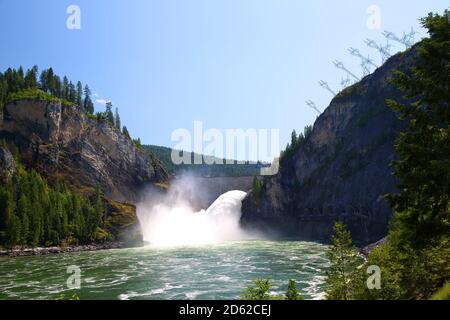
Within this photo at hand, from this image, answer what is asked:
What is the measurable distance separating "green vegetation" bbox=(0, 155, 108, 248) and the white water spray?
29.7 m

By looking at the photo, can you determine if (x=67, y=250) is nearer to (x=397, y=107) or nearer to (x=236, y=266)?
(x=236, y=266)

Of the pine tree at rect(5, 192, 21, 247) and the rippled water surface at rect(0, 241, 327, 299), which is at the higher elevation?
the pine tree at rect(5, 192, 21, 247)

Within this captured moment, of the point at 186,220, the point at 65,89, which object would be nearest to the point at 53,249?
the point at 186,220

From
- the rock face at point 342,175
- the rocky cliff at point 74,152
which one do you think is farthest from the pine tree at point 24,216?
the rock face at point 342,175

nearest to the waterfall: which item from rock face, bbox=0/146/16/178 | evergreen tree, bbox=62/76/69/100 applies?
rock face, bbox=0/146/16/178

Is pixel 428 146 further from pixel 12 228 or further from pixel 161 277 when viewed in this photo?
pixel 12 228

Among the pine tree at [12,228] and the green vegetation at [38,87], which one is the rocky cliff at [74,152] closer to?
the green vegetation at [38,87]

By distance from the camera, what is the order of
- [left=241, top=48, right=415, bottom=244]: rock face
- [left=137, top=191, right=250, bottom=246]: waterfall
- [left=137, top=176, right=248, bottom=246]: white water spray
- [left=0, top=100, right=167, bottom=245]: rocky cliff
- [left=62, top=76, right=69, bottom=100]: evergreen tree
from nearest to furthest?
[left=241, top=48, right=415, bottom=244]: rock face < [left=0, top=100, right=167, bottom=245]: rocky cliff < [left=137, top=191, right=250, bottom=246]: waterfall < [left=137, top=176, right=248, bottom=246]: white water spray < [left=62, top=76, right=69, bottom=100]: evergreen tree

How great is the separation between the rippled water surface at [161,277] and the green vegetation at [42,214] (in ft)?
61.6

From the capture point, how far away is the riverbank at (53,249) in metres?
82.9

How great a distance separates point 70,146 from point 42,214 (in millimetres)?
41815

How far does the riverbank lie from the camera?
3265 inches

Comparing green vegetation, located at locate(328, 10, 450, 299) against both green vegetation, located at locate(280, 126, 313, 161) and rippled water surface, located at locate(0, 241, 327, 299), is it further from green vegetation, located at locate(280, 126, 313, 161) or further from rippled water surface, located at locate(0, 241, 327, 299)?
green vegetation, located at locate(280, 126, 313, 161)
